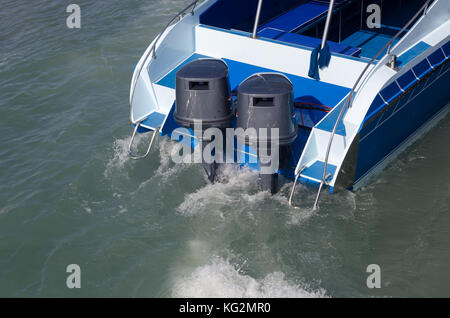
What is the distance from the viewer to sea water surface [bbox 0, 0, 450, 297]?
427 cm

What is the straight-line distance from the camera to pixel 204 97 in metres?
4.39

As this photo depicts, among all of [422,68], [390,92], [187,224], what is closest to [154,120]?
[187,224]

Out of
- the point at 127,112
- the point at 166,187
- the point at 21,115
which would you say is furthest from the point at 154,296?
the point at 21,115

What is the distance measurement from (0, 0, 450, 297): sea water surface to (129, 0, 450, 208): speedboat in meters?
0.26

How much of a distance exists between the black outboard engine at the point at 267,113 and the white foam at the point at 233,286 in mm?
957

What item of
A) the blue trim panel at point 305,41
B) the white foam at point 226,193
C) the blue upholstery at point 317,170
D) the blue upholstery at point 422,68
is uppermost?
the blue trim panel at point 305,41

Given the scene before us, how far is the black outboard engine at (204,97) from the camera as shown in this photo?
438 centimetres

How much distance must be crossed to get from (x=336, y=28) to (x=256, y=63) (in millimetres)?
1709

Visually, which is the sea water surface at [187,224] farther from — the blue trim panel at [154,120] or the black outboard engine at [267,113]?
the black outboard engine at [267,113]

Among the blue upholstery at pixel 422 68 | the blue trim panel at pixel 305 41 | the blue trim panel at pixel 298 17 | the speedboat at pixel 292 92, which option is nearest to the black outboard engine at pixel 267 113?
the speedboat at pixel 292 92

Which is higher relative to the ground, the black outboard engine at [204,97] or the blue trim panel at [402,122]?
the black outboard engine at [204,97]

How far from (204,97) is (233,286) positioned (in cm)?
146

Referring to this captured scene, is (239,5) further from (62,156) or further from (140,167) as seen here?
(62,156)

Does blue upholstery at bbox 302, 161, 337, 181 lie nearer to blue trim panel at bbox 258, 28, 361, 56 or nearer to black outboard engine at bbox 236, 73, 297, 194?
black outboard engine at bbox 236, 73, 297, 194
